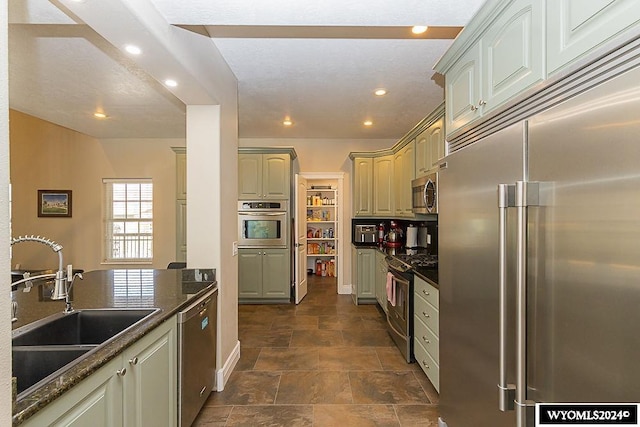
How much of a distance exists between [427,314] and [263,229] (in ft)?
9.86

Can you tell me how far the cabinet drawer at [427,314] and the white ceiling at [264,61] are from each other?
1927 millimetres

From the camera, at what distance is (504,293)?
110 cm

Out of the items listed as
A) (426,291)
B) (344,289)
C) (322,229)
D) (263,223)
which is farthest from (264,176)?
(426,291)

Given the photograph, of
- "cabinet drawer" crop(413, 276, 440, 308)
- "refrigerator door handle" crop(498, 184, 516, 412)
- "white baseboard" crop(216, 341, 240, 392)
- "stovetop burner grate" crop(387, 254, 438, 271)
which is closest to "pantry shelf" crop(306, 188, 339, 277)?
"stovetop burner grate" crop(387, 254, 438, 271)

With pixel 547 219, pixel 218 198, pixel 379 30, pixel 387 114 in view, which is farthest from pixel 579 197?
pixel 387 114

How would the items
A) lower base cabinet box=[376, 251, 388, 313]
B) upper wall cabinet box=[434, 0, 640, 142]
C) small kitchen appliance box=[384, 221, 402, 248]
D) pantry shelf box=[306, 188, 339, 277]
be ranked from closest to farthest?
1. upper wall cabinet box=[434, 0, 640, 142]
2. lower base cabinet box=[376, 251, 388, 313]
3. small kitchen appliance box=[384, 221, 402, 248]
4. pantry shelf box=[306, 188, 339, 277]

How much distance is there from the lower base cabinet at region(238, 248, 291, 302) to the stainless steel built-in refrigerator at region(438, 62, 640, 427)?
12.0ft

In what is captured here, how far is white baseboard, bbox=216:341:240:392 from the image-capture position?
99.8 inches

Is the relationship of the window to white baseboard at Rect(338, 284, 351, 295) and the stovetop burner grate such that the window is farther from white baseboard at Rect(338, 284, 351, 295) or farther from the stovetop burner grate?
the stovetop burner grate

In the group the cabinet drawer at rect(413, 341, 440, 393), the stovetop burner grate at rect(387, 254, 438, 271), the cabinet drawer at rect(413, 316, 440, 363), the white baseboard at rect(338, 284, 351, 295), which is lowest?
the white baseboard at rect(338, 284, 351, 295)

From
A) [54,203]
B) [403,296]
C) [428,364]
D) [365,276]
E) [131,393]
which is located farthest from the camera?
[54,203]

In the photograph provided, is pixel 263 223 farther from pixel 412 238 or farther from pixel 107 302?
pixel 107 302

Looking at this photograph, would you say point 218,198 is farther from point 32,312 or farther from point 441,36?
point 441,36

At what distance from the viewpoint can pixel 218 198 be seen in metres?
2.55
